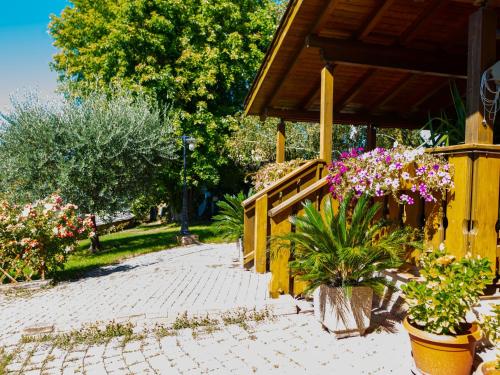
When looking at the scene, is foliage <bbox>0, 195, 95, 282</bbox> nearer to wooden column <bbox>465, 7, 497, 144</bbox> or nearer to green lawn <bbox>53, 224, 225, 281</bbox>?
green lawn <bbox>53, 224, 225, 281</bbox>

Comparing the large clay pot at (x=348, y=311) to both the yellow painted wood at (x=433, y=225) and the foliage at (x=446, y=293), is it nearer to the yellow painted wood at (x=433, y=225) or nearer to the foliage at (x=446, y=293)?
Result: the foliage at (x=446, y=293)

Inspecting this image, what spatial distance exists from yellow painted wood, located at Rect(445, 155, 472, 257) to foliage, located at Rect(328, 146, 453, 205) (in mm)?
83

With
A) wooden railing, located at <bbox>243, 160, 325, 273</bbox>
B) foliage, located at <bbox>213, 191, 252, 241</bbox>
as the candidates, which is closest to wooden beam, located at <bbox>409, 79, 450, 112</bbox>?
wooden railing, located at <bbox>243, 160, 325, 273</bbox>

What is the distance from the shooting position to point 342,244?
358 centimetres

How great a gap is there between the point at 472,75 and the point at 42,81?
1219 centimetres

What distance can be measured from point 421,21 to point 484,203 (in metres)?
3.01

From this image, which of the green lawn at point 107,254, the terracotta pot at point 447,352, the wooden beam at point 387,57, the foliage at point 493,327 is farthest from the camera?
the green lawn at point 107,254

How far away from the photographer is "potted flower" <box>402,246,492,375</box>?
2.58 metres

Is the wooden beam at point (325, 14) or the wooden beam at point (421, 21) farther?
the wooden beam at point (421, 21)

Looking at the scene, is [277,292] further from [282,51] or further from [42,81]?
[42,81]

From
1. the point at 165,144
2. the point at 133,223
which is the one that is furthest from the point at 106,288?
the point at 133,223

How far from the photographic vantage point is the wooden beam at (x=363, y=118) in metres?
8.48

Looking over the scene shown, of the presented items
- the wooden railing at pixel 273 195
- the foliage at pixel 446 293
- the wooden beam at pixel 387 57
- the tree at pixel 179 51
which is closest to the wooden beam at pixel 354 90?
the wooden beam at pixel 387 57

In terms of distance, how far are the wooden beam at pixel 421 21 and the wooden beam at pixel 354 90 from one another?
52.5 inches
